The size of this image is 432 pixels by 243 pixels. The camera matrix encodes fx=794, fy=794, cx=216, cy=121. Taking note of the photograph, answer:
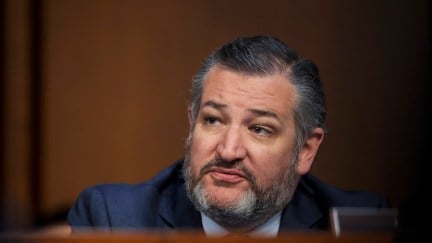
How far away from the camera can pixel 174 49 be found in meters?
1.97

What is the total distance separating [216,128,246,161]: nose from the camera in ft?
5.22

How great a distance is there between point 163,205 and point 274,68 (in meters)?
0.40

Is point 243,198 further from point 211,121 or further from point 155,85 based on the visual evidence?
point 155,85

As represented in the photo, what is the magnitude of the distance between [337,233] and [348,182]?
35.3 inches

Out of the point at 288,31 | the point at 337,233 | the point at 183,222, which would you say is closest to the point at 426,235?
the point at 337,233

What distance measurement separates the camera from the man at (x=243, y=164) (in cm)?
163

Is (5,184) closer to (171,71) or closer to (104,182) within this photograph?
(104,182)

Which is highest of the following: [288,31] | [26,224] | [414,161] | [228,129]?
[288,31]

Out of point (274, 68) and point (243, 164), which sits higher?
point (274, 68)

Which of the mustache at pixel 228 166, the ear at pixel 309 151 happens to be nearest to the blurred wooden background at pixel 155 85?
the ear at pixel 309 151

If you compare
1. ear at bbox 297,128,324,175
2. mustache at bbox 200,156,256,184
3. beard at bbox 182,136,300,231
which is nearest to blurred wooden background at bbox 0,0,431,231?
ear at bbox 297,128,324,175

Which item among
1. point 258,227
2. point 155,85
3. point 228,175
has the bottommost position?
point 258,227

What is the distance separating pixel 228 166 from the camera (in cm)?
Answer: 160

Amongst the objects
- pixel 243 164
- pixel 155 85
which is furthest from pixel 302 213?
pixel 155 85
